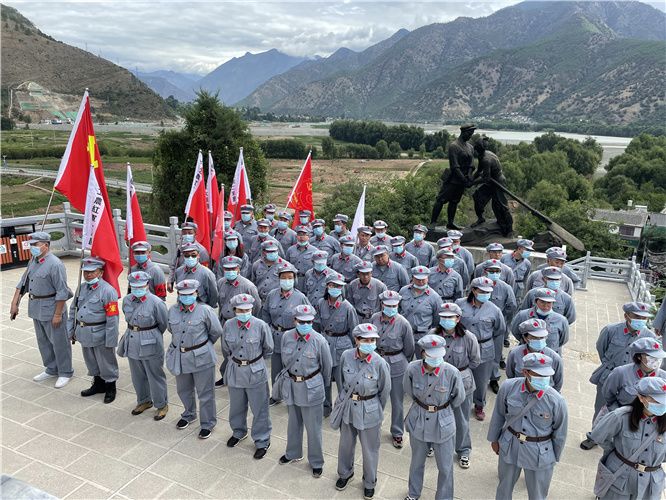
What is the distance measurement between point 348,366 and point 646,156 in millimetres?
73079

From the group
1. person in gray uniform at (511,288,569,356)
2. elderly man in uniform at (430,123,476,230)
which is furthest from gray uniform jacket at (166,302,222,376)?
elderly man in uniform at (430,123,476,230)

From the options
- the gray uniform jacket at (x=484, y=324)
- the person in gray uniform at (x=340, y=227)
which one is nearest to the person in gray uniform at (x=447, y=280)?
the gray uniform jacket at (x=484, y=324)

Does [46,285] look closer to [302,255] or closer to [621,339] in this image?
[302,255]

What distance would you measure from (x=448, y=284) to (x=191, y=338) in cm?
421

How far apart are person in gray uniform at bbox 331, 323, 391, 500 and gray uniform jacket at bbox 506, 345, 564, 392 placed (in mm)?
1503

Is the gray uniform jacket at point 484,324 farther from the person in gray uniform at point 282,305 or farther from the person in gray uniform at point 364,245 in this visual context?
the person in gray uniform at point 364,245

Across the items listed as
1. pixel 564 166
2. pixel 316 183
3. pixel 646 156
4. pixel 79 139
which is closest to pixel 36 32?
pixel 316 183

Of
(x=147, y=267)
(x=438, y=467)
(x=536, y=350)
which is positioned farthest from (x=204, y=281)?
(x=536, y=350)

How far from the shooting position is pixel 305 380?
5.36 m

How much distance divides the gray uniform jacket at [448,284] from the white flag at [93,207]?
520cm

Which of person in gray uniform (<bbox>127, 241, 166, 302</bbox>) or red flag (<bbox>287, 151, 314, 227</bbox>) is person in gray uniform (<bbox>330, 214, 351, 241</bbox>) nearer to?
red flag (<bbox>287, 151, 314, 227</bbox>)

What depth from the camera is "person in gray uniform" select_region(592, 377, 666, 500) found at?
4008 millimetres

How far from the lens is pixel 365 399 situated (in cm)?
502

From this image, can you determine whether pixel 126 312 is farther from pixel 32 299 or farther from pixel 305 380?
pixel 305 380
